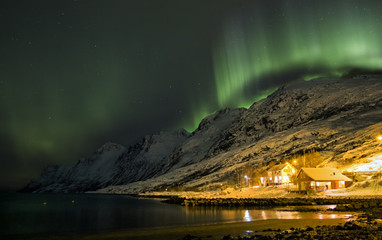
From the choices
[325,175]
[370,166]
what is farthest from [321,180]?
[370,166]

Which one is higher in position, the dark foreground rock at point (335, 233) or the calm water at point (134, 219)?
the dark foreground rock at point (335, 233)

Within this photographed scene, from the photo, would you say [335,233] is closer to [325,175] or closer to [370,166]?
[325,175]

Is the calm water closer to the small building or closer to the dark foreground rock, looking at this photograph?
the dark foreground rock

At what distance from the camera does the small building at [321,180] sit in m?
88.6

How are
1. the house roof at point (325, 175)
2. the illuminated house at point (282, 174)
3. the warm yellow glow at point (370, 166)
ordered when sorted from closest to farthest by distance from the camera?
the house roof at point (325, 175) < the warm yellow glow at point (370, 166) < the illuminated house at point (282, 174)

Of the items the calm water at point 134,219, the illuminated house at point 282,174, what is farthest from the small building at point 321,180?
the calm water at point 134,219

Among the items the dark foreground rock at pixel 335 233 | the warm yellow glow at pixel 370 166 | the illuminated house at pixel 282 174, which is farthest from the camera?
the illuminated house at pixel 282 174

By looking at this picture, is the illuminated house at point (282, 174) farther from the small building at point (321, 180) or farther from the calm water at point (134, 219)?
the calm water at point (134, 219)

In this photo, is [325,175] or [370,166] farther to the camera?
[370,166]

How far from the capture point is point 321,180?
291 feet

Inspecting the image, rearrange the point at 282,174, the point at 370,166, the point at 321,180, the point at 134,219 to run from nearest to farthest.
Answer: the point at 134,219 < the point at 321,180 < the point at 370,166 < the point at 282,174

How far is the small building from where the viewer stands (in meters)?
88.6

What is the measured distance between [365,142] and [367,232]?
130 metres

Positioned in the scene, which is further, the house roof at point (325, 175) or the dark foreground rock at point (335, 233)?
the house roof at point (325, 175)
